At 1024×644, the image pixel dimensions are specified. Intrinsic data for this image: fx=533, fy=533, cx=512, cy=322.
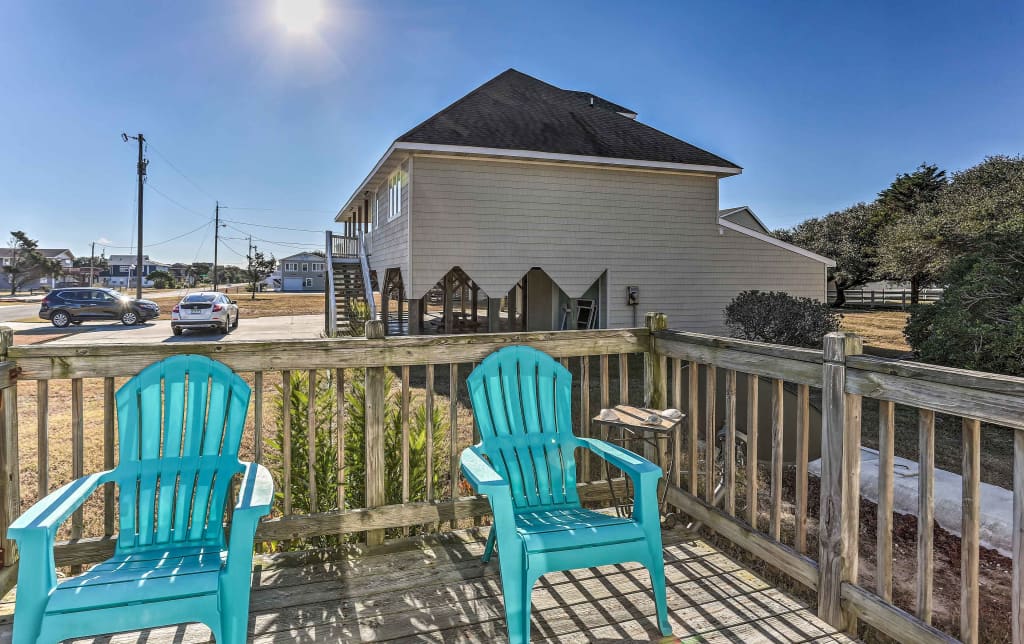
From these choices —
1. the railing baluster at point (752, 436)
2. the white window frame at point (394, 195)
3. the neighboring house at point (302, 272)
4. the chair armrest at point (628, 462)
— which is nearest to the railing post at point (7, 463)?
the chair armrest at point (628, 462)

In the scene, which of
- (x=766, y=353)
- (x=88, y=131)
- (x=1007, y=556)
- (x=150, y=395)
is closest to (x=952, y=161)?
(x=1007, y=556)

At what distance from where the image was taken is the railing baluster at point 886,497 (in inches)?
67.9

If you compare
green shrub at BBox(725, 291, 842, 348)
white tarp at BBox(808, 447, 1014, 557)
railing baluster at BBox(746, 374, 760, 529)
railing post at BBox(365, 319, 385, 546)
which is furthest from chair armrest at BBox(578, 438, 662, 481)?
green shrub at BBox(725, 291, 842, 348)

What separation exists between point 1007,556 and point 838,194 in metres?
35.1

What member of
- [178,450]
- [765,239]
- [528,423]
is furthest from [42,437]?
[765,239]

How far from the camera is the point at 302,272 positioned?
59344mm

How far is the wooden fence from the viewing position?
1.55 metres

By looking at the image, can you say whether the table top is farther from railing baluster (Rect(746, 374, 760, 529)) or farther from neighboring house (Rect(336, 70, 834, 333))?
neighboring house (Rect(336, 70, 834, 333))

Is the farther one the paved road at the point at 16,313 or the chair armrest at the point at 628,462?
the paved road at the point at 16,313

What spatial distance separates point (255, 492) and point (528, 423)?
113 cm

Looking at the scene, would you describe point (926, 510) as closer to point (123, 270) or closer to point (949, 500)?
point (949, 500)

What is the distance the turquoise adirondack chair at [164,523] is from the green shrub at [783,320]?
9965mm

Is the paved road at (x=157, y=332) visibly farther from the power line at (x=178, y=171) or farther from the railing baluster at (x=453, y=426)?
the railing baluster at (x=453, y=426)

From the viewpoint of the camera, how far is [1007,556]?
3490 mm
